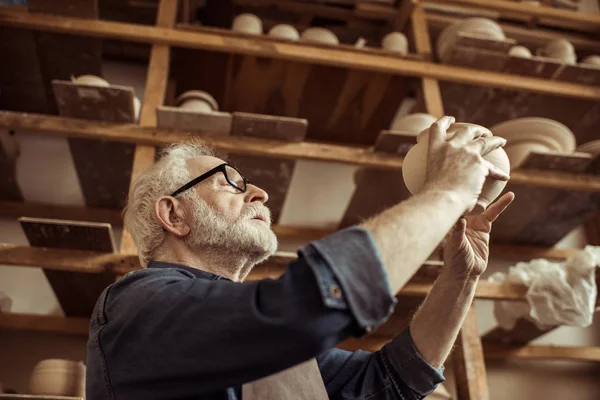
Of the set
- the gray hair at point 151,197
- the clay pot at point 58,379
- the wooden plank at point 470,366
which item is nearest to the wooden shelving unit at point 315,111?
the wooden plank at point 470,366

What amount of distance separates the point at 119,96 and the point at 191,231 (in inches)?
46.2

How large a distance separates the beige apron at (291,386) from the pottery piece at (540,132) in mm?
1899

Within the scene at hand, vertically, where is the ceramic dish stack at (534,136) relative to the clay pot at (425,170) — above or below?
above

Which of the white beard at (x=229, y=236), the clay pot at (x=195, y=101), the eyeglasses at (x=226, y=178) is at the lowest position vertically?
the white beard at (x=229, y=236)

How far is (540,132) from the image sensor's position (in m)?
2.80

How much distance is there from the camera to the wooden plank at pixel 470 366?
2193 millimetres

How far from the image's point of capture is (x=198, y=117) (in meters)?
2.44

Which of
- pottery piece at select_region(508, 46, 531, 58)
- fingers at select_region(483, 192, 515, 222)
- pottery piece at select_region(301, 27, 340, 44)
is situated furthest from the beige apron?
pottery piece at select_region(508, 46, 531, 58)

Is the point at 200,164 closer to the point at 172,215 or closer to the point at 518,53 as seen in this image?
the point at 172,215

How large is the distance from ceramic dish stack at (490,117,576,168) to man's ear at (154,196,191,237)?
185cm

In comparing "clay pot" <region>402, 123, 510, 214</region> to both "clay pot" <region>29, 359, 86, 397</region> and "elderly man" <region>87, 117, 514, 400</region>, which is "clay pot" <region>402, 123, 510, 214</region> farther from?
"clay pot" <region>29, 359, 86, 397</region>

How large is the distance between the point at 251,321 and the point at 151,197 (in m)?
0.78

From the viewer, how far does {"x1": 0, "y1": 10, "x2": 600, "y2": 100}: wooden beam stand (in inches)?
107

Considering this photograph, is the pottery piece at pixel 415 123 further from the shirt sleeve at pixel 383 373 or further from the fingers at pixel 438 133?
the fingers at pixel 438 133
